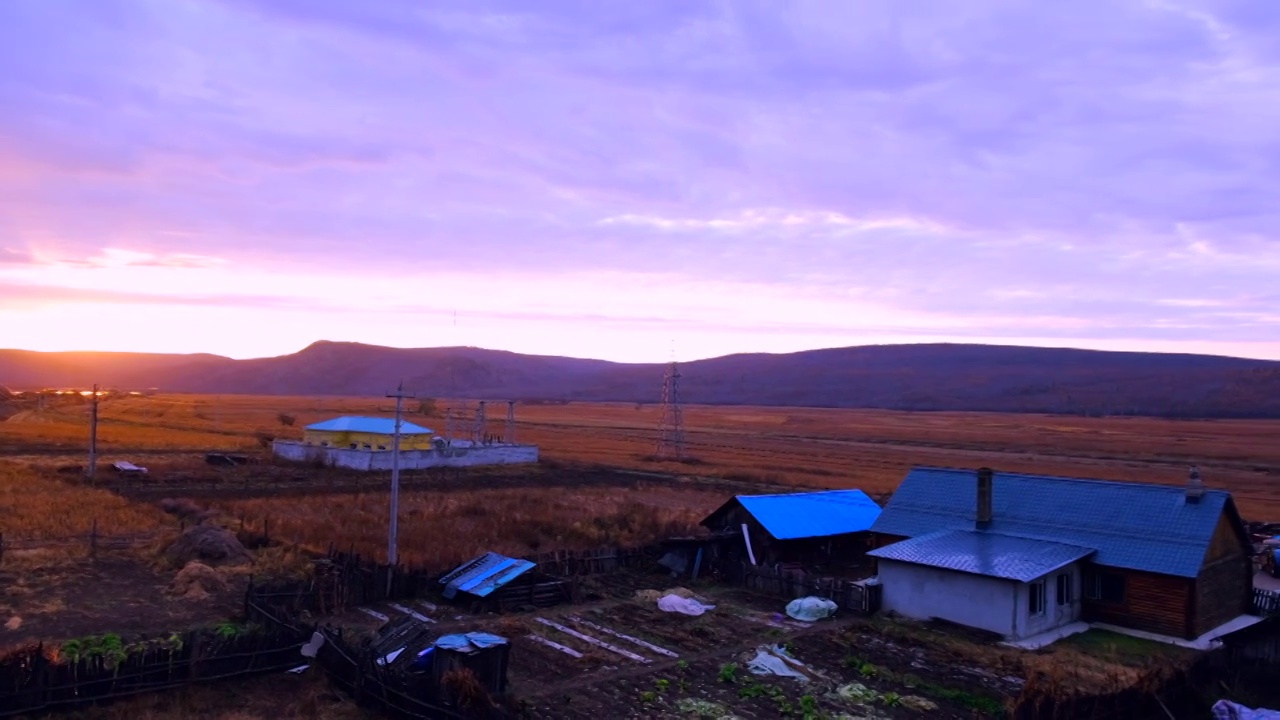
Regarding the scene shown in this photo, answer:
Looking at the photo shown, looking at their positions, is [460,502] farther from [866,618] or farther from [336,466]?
[866,618]

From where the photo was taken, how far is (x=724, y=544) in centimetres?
2661

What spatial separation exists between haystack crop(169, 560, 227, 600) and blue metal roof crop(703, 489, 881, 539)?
1372cm

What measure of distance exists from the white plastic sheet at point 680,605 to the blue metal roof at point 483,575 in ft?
10.5

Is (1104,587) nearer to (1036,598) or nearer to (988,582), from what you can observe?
(1036,598)

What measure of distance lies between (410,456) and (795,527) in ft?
101

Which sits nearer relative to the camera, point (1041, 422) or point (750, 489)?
point (750, 489)

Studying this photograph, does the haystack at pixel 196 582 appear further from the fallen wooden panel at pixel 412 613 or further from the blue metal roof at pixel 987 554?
the blue metal roof at pixel 987 554

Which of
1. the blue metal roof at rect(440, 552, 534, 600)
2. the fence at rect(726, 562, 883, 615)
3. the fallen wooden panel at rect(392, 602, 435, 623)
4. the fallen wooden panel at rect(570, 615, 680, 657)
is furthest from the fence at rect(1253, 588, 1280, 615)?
the fallen wooden panel at rect(392, 602, 435, 623)

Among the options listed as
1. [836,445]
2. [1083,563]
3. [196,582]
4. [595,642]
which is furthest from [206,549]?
[836,445]

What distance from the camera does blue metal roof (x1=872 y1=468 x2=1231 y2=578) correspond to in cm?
2078

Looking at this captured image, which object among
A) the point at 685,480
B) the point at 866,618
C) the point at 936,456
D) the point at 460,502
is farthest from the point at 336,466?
the point at 936,456

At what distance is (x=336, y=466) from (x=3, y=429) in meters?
32.3

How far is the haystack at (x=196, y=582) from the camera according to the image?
2053 cm

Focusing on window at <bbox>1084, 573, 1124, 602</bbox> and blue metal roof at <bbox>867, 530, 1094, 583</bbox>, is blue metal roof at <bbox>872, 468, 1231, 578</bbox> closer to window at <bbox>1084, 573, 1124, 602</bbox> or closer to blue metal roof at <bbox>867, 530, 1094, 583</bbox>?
window at <bbox>1084, 573, 1124, 602</bbox>
